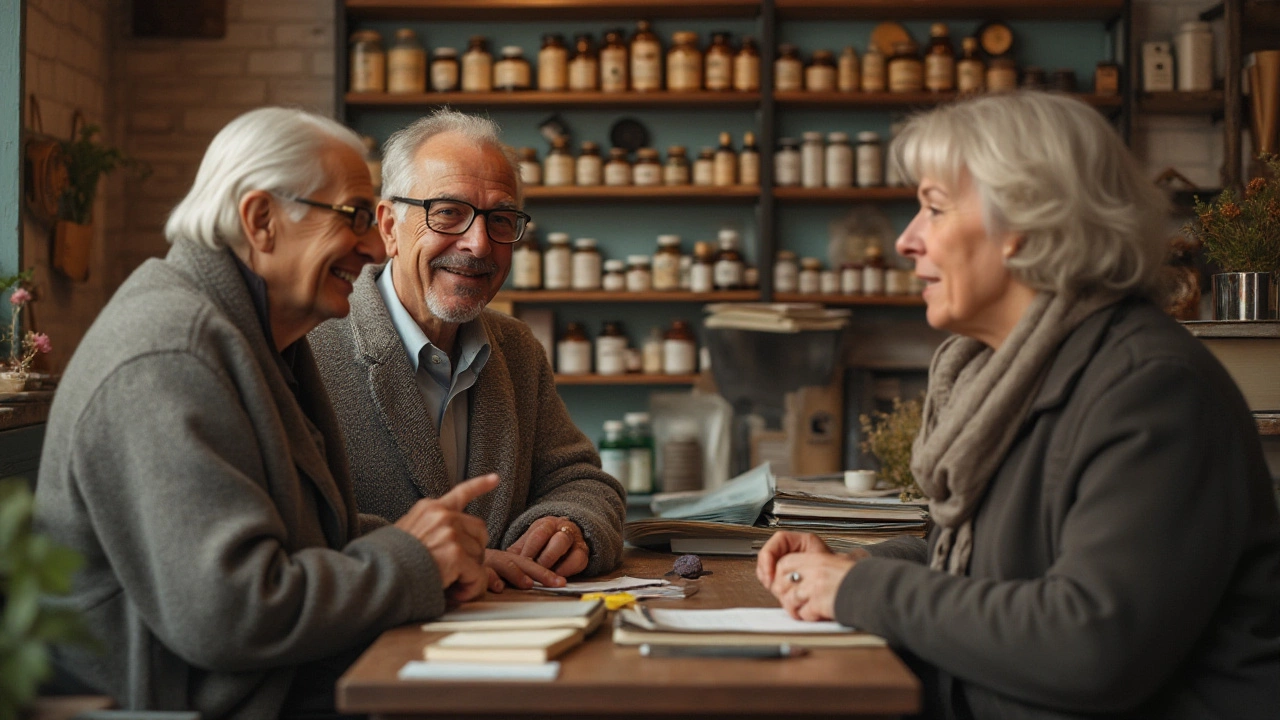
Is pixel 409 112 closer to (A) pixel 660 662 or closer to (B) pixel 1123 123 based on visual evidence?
(B) pixel 1123 123

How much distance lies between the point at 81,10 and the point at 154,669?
12.5 ft

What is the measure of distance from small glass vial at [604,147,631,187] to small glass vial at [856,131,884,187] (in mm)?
939

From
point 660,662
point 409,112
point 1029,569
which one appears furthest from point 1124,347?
point 409,112

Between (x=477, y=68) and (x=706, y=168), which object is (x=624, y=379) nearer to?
(x=706, y=168)

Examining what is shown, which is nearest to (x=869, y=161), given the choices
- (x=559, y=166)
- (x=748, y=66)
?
(x=748, y=66)

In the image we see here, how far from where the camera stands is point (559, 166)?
4.65 m

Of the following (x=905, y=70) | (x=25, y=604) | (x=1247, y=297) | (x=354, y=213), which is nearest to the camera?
(x=25, y=604)

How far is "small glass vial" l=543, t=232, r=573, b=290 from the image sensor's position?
4691 millimetres

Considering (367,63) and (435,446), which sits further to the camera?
(367,63)

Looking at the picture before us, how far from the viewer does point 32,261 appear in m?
3.77

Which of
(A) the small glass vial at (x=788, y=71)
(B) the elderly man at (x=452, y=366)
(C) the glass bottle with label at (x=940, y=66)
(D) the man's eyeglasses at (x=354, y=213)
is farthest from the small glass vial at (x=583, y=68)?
(D) the man's eyeglasses at (x=354, y=213)

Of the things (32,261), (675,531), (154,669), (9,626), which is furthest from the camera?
(32,261)

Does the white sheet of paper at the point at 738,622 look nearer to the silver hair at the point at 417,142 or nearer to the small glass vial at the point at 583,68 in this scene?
the silver hair at the point at 417,142

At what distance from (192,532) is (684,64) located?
372 centimetres
